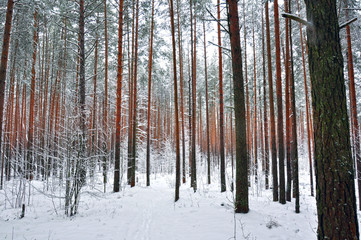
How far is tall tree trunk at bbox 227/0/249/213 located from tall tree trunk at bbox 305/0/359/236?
3447 millimetres

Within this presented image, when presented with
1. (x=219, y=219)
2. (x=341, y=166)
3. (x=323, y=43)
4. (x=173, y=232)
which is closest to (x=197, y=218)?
(x=219, y=219)

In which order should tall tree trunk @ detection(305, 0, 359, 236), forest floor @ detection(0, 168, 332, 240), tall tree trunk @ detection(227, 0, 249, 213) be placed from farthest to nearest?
tall tree trunk @ detection(227, 0, 249, 213) → forest floor @ detection(0, 168, 332, 240) → tall tree trunk @ detection(305, 0, 359, 236)

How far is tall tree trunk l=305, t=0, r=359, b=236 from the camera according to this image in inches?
88.9

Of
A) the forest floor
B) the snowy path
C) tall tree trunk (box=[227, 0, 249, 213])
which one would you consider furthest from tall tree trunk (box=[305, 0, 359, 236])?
tall tree trunk (box=[227, 0, 249, 213])

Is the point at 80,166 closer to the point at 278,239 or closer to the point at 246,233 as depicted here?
the point at 246,233

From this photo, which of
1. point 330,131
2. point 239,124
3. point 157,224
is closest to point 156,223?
point 157,224

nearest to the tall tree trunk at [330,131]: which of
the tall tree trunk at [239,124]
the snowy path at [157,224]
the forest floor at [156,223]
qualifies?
the forest floor at [156,223]

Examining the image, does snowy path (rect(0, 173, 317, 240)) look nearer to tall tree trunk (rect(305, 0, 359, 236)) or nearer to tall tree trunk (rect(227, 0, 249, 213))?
tall tree trunk (rect(227, 0, 249, 213))

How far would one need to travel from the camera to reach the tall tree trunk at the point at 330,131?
7.41 feet

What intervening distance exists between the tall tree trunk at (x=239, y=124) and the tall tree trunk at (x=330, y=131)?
3447mm

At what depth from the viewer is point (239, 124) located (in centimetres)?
602

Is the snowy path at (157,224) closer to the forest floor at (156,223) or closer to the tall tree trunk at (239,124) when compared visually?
the forest floor at (156,223)

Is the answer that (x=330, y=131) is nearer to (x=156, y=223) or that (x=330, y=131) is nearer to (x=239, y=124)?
(x=239, y=124)

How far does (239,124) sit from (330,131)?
3672 mm
